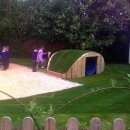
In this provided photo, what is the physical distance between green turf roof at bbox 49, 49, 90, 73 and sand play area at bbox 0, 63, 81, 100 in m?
0.87

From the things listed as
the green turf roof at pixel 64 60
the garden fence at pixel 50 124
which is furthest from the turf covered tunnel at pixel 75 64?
the garden fence at pixel 50 124

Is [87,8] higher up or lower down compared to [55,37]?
higher up

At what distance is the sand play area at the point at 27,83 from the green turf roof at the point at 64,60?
34.4 inches

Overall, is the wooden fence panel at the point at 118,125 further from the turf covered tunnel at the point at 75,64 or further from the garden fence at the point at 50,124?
the turf covered tunnel at the point at 75,64

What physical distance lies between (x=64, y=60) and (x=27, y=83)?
3.94 m

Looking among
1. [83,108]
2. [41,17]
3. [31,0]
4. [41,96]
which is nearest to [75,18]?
[41,17]

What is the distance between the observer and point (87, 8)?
21.4 m

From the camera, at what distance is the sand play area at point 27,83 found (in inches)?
518

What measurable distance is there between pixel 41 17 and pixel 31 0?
267 centimetres

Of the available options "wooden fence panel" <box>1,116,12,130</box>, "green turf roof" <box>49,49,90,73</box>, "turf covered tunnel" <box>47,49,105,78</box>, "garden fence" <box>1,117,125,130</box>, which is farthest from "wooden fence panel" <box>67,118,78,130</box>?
"green turf roof" <box>49,49,90,73</box>

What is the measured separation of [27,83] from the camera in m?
15.0

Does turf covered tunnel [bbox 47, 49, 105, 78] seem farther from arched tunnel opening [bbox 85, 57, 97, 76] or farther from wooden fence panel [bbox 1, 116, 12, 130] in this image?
wooden fence panel [bbox 1, 116, 12, 130]

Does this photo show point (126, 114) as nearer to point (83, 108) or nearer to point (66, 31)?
point (83, 108)

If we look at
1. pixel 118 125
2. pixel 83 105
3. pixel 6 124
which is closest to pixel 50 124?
pixel 6 124
